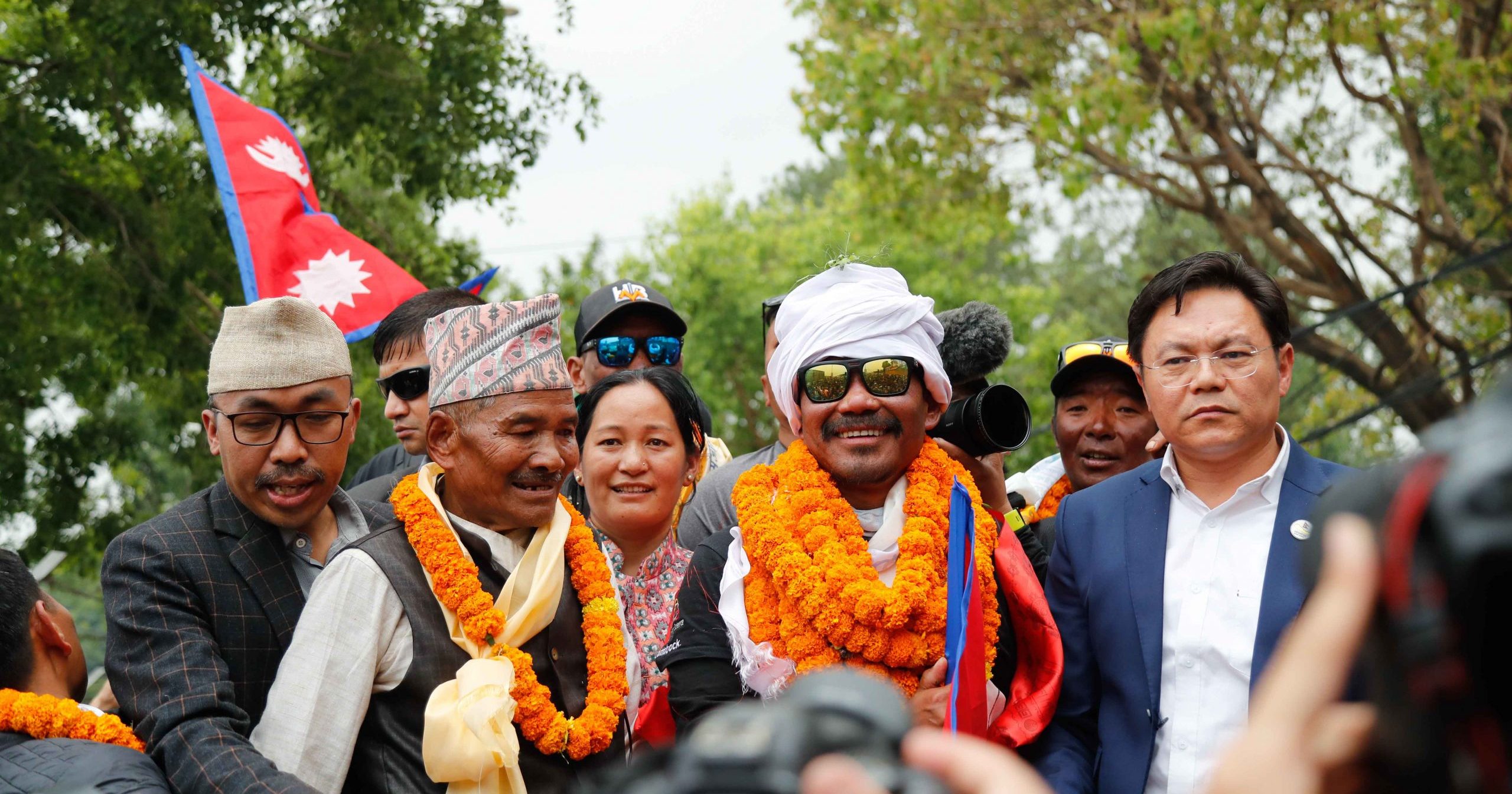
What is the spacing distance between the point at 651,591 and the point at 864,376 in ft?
3.42

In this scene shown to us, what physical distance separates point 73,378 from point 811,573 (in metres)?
10.5

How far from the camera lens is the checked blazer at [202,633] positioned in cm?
282

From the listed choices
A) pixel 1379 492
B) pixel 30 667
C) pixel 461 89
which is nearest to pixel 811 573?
pixel 30 667

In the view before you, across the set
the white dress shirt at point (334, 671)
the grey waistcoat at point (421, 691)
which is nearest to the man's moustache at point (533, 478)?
the grey waistcoat at point (421, 691)

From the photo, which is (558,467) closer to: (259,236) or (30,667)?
(30,667)

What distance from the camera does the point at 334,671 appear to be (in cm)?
287

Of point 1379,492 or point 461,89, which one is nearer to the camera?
point 1379,492

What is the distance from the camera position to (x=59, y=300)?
10445mm

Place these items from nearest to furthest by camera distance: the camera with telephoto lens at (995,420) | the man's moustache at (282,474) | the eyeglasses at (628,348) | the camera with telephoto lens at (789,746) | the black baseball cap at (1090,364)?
the camera with telephoto lens at (789,746) → the man's moustache at (282,474) → the camera with telephoto lens at (995,420) → the black baseball cap at (1090,364) → the eyeglasses at (628,348)

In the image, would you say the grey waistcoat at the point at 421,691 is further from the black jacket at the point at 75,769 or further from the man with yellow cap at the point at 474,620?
the black jacket at the point at 75,769

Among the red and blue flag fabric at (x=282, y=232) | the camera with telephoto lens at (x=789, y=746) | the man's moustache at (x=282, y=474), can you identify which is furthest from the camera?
the red and blue flag fabric at (x=282, y=232)

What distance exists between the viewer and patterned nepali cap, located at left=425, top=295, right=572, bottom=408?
10.9 feet

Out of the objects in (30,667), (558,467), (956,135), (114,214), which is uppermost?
(956,135)

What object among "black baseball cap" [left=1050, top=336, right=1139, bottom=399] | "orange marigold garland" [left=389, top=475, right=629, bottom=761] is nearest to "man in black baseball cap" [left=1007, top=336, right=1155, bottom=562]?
"black baseball cap" [left=1050, top=336, right=1139, bottom=399]
